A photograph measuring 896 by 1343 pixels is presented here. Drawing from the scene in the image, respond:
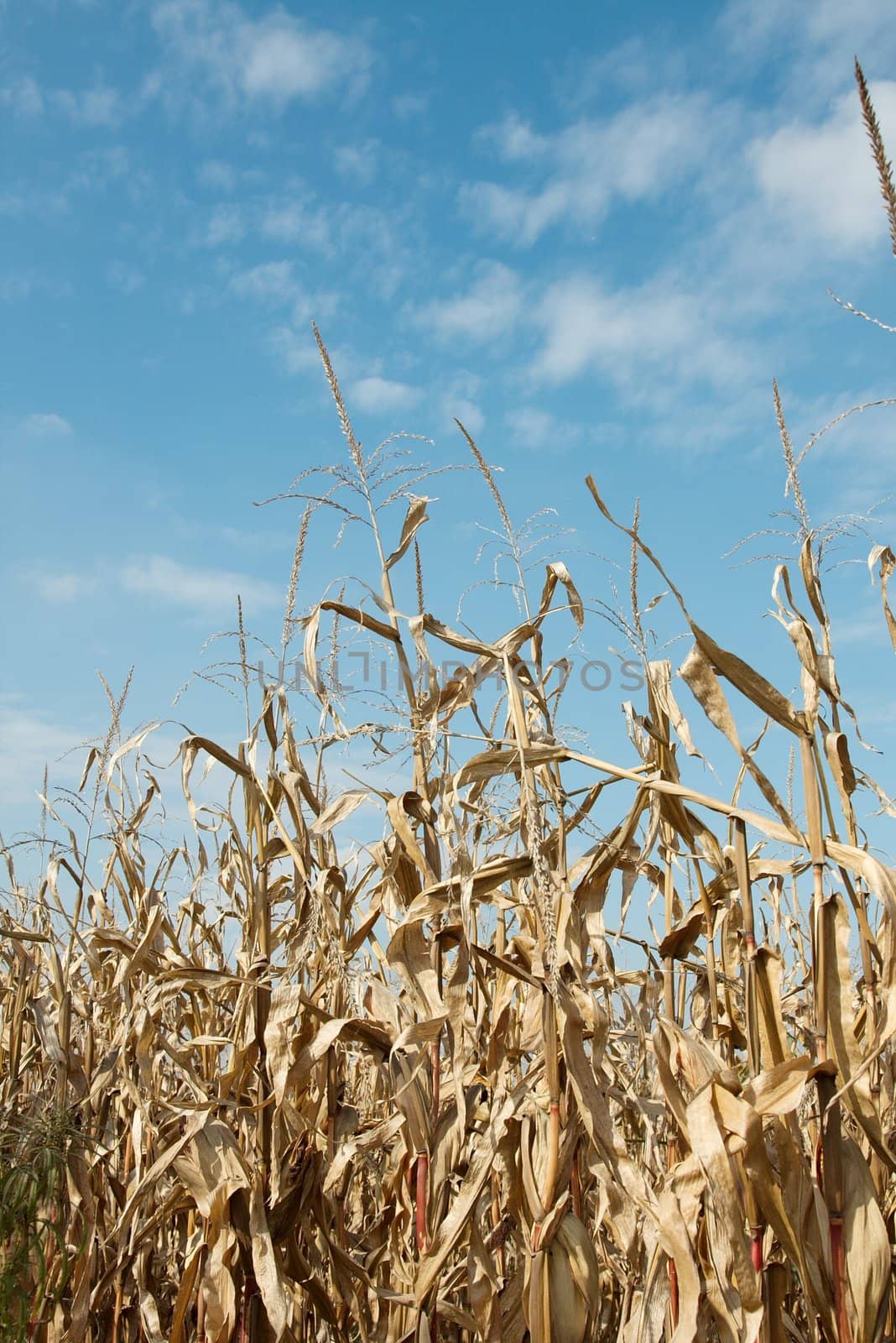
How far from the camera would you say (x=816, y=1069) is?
5.02 feet

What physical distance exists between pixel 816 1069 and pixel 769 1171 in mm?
196

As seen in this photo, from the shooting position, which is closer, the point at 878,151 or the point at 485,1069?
the point at 878,151

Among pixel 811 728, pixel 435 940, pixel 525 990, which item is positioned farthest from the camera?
pixel 525 990

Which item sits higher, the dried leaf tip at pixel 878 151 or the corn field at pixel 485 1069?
the dried leaf tip at pixel 878 151

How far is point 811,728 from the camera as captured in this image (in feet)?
5.45

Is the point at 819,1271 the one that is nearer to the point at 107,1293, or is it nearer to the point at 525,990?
the point at 525,990

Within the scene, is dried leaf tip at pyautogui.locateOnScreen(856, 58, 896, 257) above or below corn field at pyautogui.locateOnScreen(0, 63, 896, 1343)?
above

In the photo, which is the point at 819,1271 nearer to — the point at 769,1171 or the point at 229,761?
the point at 769,1171

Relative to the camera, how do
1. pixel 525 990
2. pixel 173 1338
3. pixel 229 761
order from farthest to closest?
1. pixel 525 990
2. pixel 229 761
3. pixel 173 1338

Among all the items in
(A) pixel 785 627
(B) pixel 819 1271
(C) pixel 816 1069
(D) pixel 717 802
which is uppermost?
(A) pixel 785 627

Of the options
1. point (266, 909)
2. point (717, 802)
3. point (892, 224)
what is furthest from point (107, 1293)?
point (892, 224)

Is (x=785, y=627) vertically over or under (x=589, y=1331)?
over

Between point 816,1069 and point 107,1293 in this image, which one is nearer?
point 816,1069

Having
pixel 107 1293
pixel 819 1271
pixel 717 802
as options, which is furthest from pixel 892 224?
pixel 107 1293
